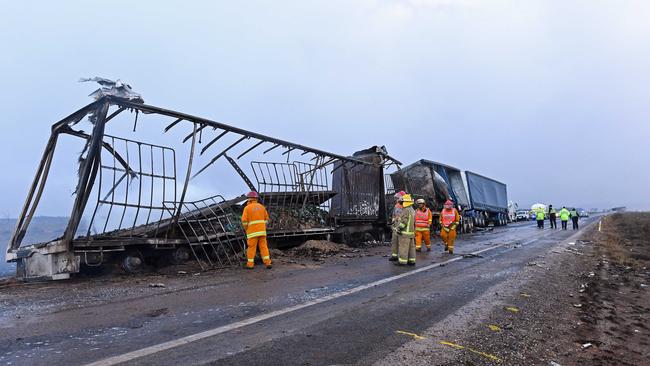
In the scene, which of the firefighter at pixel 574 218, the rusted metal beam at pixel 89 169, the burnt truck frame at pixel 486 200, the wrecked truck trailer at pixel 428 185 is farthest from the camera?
the firefighter at pixel 574 218

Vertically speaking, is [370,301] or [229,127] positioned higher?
[229,127]

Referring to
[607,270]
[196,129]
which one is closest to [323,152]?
[196,129]

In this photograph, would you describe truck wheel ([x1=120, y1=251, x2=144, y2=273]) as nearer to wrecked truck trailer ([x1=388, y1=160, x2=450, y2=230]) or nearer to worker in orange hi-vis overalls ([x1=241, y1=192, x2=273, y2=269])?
worker in orange hi-vis overalls ([x1=241, y1=192, x2=273, y2=269])

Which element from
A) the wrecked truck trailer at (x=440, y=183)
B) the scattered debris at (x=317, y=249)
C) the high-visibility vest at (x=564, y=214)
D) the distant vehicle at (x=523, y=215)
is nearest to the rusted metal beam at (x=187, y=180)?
the scattered debris at (x=317, y=249)

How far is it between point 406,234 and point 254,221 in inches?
126

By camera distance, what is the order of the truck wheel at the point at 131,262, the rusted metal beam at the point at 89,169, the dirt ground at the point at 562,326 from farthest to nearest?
1. the truck wheel at the point at 131,262
2. the rusted metal beam at the point at 89,169
3. the dirt ground at the point at 562,326

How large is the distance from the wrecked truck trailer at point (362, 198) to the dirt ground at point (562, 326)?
6554 mm

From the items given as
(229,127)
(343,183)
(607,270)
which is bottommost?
(607,270)

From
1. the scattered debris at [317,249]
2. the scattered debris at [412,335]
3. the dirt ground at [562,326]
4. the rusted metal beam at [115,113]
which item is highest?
the rusted metal beam at [115,113]

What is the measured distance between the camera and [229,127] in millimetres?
9898

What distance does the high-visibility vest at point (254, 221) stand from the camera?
8992mm

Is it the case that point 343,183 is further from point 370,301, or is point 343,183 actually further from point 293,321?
point 293,321

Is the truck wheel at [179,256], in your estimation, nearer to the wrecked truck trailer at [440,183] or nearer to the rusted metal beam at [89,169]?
the rusted metal beam at [89,169]

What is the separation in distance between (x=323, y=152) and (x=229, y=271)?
5567 mm
